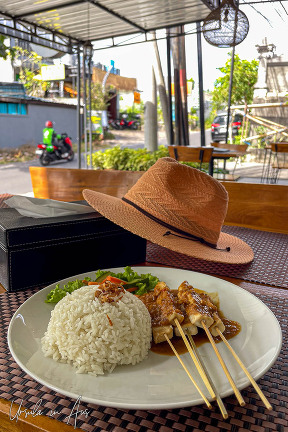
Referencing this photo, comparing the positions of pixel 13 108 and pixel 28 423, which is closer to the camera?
pixel 28 423

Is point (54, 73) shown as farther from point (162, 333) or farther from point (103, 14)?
point (162, 333)

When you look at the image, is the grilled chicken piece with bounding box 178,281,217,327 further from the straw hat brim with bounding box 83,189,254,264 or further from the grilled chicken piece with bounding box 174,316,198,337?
the straw hat brim with bounding box 83,189,254,264

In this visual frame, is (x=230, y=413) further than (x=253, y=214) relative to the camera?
No

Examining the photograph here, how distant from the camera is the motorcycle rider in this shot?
1145cm

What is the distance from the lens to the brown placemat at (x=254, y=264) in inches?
39.4

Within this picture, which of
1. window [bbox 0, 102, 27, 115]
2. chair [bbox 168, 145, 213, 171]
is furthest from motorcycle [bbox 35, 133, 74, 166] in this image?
chair [bbox 168, 145, 213, 171]

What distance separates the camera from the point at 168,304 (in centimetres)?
66

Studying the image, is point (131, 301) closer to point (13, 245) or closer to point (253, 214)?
point (13, 245)

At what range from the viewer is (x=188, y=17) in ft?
19.7

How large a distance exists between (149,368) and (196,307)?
0.46 ft

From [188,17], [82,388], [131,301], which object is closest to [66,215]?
[131,301]

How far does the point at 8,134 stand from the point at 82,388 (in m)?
14.4

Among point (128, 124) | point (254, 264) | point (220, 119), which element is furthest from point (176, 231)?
point (128, 124)

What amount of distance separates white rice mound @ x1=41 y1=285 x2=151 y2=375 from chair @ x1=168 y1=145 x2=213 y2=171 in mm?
4157
